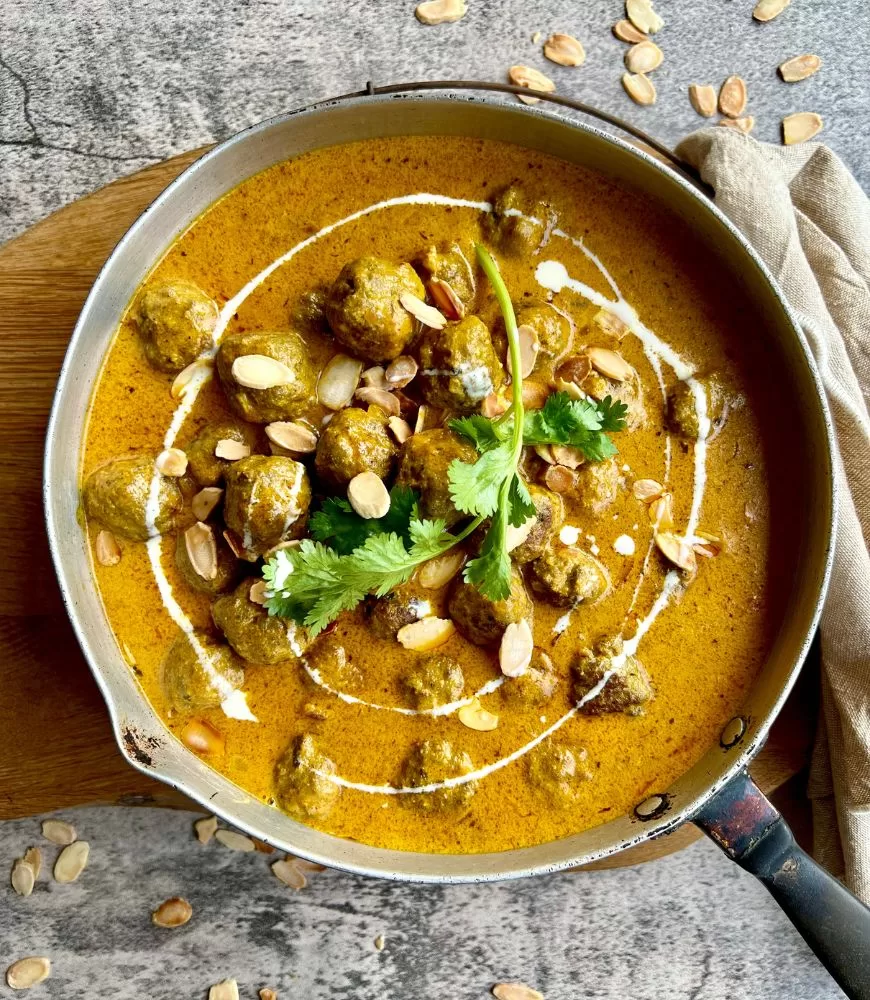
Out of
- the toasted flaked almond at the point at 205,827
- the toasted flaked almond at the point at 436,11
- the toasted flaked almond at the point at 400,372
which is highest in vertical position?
the toasted flaked almond at the point at 436,11

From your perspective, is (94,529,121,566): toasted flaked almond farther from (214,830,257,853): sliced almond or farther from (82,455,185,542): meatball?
(214,830,257,853): sliced almond

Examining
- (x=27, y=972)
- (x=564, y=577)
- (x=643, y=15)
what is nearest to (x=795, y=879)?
(x=564, y=577)

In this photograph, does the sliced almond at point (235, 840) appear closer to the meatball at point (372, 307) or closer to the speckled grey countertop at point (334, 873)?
the speckled grey countertop at point (334, 873)

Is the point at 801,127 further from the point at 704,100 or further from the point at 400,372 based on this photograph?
the point at 400,372

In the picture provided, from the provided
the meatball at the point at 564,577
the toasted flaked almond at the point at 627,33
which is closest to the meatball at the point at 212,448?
the meatball at the point at 564,577

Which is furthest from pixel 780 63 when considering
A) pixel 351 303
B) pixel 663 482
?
pixel 351 303

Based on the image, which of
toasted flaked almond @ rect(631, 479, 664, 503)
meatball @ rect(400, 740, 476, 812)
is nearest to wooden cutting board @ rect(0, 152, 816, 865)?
meatball @ rect(400, 740, 476, 812)

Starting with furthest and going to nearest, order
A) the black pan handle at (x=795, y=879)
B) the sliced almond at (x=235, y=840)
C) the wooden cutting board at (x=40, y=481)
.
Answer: the sliced almond at (x=235, y=840) < the wooden cutting board at (x=40, y=481) < the black pan handle at (x=795, y=879)
